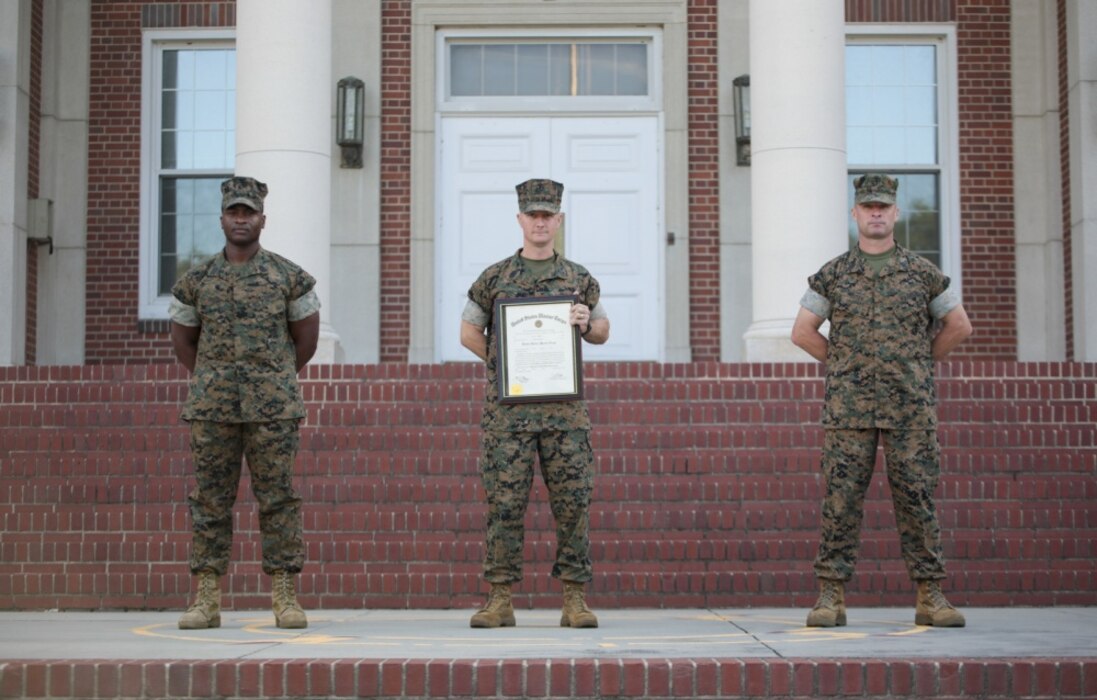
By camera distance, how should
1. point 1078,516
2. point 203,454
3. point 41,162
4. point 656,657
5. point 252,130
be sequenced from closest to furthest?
point 656,657, point 203,454, point 1078,516, point 252,130, point 41,162

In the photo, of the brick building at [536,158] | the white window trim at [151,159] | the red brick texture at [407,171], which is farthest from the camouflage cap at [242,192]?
the white window trim at [151,159]

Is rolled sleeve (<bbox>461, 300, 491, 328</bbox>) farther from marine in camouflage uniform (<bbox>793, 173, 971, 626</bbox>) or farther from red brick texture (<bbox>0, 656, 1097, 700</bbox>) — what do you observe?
red brick texture (<bbox>0, 656, 1097, 700</bbox>)

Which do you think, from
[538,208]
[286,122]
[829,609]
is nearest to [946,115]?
[286,122]

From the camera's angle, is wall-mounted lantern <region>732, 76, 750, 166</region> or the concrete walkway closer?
the concrete walkway

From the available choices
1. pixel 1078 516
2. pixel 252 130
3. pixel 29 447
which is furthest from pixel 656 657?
pixel 252 130

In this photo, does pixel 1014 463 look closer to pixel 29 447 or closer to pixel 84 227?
pixel 29 447

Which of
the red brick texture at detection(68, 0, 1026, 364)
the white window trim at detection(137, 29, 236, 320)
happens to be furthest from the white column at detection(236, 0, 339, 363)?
the white window trim at detection(137, 29, 236, 320)

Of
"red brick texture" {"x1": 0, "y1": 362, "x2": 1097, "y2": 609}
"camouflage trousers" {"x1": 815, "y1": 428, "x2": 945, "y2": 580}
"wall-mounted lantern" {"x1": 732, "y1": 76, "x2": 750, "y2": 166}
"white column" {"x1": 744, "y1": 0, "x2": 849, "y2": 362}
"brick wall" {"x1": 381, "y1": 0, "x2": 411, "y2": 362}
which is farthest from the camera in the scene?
"brick wall" {"x1": 381, "y1": 0, "x2": 411, "y2": 362}

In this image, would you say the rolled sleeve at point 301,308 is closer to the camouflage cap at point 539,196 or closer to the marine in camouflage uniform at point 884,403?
the camouflage cap at point 539,196

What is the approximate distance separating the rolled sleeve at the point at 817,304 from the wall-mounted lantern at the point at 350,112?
299 inches

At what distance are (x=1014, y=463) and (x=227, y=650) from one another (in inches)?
209

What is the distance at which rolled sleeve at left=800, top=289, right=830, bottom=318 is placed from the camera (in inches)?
318

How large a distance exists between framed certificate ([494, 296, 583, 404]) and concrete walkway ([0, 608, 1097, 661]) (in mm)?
1116

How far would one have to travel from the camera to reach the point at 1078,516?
32.1 ft
